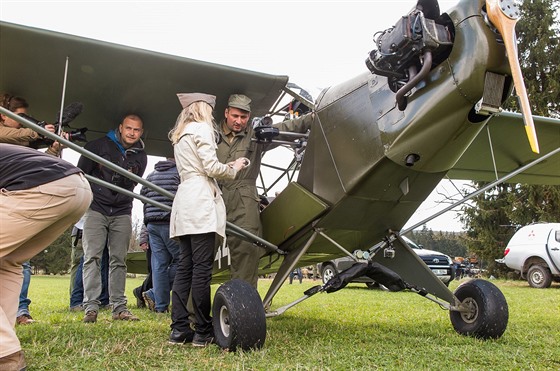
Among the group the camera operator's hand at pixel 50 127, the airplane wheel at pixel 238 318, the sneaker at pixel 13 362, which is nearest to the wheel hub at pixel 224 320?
the airplane wheel at pixel 238 318

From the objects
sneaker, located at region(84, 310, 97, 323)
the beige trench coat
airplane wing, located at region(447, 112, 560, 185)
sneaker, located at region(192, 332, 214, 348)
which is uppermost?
airplane wing, located at region(447, 112, 560, 185)

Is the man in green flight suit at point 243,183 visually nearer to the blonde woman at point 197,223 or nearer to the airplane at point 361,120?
the airplane at point 361,120

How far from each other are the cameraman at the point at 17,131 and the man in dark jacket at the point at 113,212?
1.68 feet

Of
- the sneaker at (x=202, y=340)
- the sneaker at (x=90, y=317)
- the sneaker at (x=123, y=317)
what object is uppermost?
the sneaker at (x=202, y=340)

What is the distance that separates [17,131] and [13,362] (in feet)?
7.50

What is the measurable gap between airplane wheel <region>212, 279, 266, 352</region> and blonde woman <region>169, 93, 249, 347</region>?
13 cm

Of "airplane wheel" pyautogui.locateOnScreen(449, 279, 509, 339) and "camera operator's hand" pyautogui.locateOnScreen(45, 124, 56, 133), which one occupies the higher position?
"camera operator's hand" pyautogui.locateOnScreen(45, 124, 56, 133)

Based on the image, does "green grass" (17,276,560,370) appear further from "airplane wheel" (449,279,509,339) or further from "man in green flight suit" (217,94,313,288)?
"man in green flight suit" (217,94,313,288)

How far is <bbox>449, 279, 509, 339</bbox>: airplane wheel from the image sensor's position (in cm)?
396

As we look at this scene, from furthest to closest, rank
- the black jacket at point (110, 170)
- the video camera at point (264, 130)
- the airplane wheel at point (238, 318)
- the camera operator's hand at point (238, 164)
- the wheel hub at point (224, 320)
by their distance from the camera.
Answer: the black jacket at point (110, 170), the video camera at point (264, 130), the camera operator's hand at point (238, 164), the wheel hub at point (224, 320), the airplane wheel at point (238, 318)

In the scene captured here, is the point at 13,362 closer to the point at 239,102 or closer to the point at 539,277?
the point at 239,102

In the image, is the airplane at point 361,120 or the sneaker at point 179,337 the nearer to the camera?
the airplane at point 361,120

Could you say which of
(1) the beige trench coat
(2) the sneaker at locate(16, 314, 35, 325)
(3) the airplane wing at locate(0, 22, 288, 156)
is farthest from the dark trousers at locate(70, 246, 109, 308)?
(1) the beige trench coat

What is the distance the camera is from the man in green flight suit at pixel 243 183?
Answer: 422 cm
